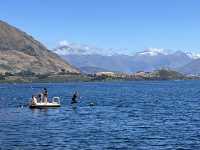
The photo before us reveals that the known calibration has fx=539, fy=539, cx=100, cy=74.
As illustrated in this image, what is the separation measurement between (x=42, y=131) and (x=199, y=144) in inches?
854

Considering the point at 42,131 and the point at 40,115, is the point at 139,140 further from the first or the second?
the point at 40,115

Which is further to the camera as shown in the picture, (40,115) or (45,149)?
(40,115)

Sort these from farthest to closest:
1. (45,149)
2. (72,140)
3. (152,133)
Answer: (152,133)
(72,140)
(45,149)

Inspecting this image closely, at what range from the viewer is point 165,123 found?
8294cm

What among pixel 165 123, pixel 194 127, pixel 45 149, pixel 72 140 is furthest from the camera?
pixel 165 123

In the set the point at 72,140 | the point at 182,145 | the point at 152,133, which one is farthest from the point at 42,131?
the point at 182,145

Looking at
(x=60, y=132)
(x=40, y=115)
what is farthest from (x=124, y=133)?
(x=40, y=115)

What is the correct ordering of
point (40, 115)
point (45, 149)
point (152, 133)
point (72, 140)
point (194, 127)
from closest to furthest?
point (45, 149)
point (72, 140)
point (152, 133)
point (194, 127)
point (40, 115)

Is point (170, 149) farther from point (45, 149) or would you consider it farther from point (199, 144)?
point (45, 149)

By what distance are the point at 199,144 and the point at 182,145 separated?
193 centimetres

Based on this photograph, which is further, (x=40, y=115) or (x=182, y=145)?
(x=40, y=115)

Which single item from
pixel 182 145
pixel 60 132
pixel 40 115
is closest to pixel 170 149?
pixel 182 145

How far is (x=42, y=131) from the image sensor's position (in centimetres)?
7075

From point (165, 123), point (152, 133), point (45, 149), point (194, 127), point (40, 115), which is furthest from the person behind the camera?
point (40, 115)
